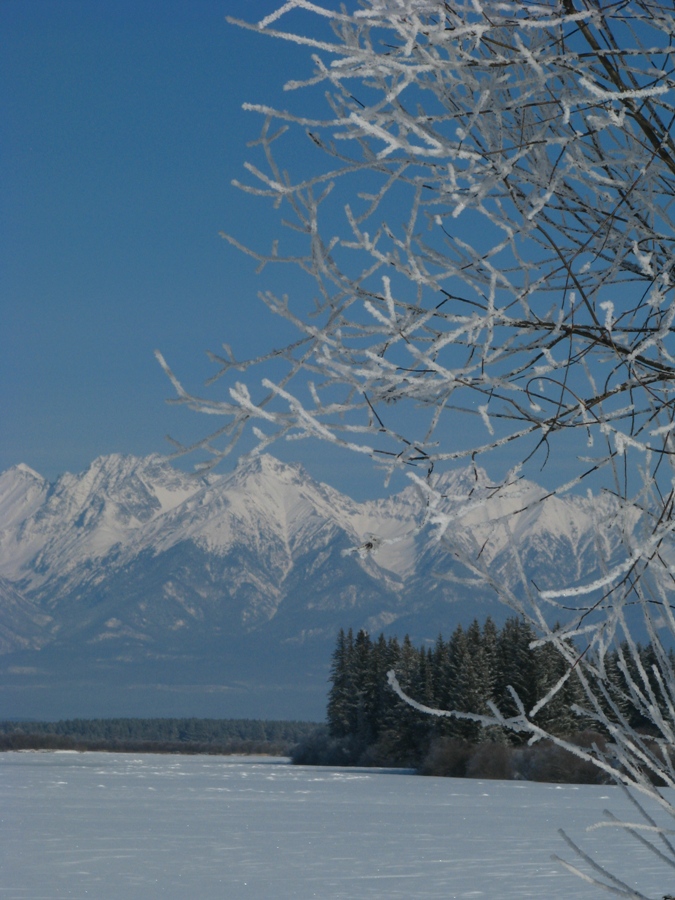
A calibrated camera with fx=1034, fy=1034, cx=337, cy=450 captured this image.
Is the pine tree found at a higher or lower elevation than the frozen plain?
higher

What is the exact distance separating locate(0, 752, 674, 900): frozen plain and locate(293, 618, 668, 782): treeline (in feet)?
27.5

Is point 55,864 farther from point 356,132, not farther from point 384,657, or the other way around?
point 384,657

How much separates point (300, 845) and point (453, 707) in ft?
84.5

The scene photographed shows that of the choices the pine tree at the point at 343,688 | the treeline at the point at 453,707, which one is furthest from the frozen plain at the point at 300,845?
the pine tree at the point at 343,688

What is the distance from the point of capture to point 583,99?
1.94 m

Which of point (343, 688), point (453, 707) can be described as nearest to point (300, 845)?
point (453, 707)

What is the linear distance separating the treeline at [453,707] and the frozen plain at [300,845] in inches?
329

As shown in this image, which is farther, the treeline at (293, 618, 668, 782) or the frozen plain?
the treeline at (293, 618, 668, 782)

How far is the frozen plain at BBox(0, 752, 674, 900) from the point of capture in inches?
565

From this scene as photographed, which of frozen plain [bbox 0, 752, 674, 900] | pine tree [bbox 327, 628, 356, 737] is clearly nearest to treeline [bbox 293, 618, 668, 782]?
pine tree [bbox 327, 628, 356, 737]

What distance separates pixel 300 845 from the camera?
60.7 feet

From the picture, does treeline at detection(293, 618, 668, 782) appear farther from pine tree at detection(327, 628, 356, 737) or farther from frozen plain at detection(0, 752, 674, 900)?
frozen plain at detection(0, 752, 674, 900)

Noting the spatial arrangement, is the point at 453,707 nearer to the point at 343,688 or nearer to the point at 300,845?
the point at 343,688

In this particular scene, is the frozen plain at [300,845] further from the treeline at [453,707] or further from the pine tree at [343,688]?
the pine tree at [343,688]
